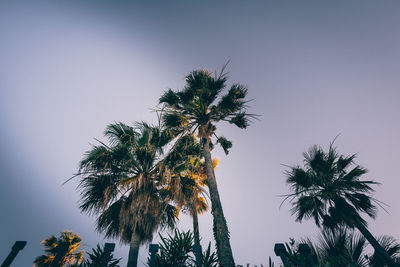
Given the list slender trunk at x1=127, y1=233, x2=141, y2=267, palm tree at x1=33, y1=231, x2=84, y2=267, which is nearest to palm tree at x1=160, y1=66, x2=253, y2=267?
slender trunk at x1=127, y1=233, x2=141, y2=267

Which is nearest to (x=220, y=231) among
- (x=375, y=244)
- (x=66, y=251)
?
(x=375, y=244)

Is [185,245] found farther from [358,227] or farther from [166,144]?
[358,227]

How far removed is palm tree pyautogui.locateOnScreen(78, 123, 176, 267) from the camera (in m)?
7.25

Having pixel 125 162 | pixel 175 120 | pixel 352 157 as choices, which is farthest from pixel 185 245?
pixel 352 157

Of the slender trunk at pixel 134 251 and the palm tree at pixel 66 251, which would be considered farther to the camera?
the palm tree at pixel 66 251

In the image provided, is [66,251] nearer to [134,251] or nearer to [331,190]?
[134,251]

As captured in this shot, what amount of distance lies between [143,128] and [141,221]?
13.3 ft

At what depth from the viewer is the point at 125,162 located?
8.12 m

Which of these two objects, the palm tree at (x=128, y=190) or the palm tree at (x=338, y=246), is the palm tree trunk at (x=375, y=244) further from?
the palm tree at (x=128, y=190)

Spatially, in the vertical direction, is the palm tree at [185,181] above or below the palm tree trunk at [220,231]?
above

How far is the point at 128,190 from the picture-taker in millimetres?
8156

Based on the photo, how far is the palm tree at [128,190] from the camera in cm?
725

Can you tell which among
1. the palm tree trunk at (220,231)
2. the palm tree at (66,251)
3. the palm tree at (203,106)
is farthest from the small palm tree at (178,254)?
the palm tree at (66,251)

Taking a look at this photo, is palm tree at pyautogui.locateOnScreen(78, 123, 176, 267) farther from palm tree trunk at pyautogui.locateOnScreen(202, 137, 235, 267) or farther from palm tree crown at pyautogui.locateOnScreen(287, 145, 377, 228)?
palm tree crown at pyautogui.locateOnScreen(287, 145, 377, 228)
